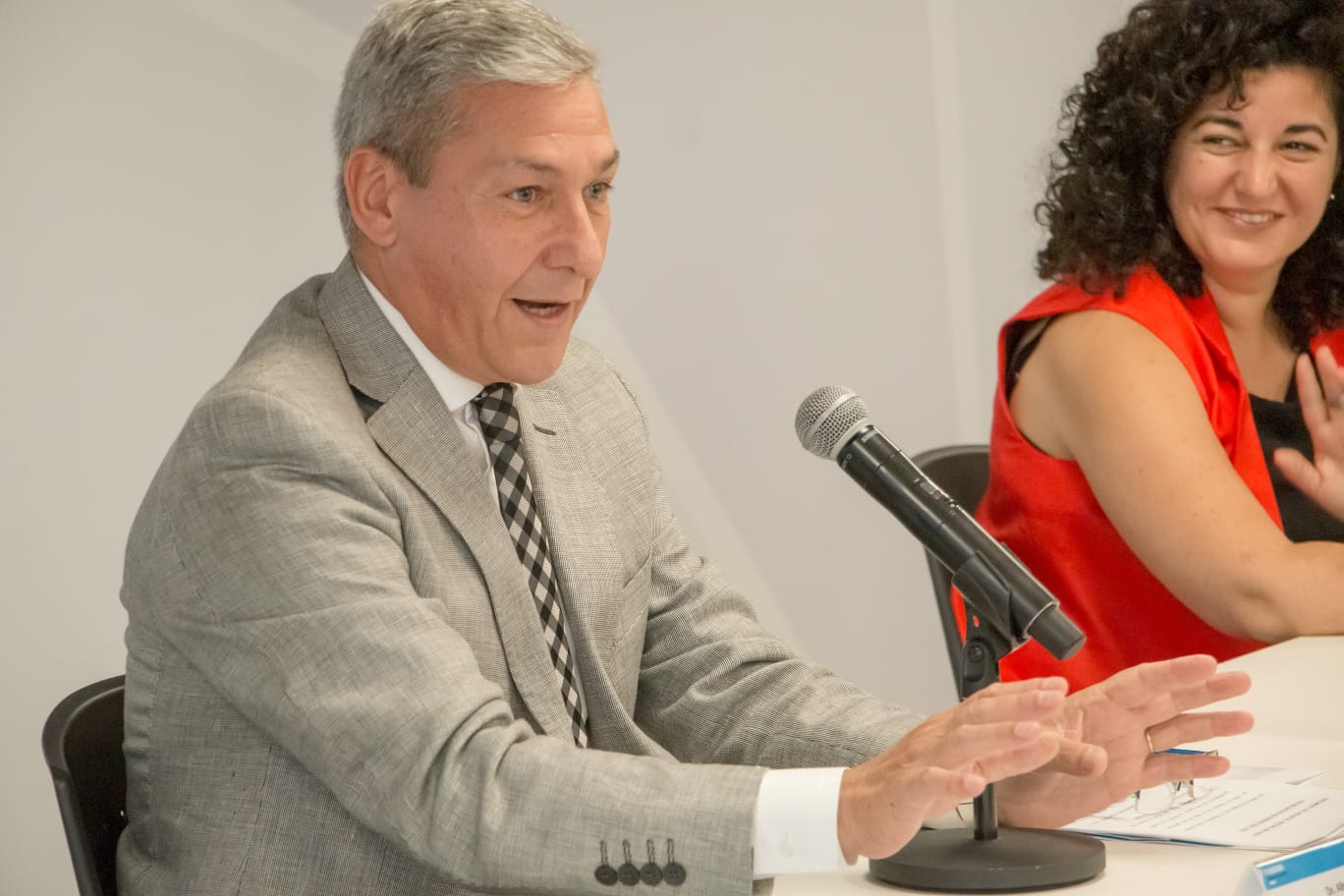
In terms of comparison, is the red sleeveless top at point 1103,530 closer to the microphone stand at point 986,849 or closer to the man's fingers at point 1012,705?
the microphone stand at point 986,849

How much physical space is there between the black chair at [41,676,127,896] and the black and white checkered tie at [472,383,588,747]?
44cm

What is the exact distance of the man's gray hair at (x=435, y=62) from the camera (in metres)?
1.60

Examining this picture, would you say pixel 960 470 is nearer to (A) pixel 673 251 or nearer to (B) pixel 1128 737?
(A) pixel 673 251

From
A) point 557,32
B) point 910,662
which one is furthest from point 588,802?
point 910,662

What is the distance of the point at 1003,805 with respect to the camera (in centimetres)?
148

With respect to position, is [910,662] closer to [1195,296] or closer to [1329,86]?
[1195,296]

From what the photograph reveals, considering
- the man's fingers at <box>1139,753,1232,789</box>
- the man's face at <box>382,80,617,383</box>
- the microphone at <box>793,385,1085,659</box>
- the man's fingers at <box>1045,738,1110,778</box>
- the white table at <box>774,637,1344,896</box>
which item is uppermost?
the man's face at <box>382,80,617,383</box>

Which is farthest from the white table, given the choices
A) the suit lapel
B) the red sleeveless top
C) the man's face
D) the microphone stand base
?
the man's face

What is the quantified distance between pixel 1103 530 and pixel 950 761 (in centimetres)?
131

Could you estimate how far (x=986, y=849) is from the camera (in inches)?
52.3

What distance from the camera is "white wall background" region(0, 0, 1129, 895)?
2.43 metres

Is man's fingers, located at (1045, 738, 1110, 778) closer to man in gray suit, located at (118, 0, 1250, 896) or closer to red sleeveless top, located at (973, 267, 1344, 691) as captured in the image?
man in gray suit, located at (118, 0, 1250, 896)

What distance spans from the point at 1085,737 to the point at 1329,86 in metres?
1.59

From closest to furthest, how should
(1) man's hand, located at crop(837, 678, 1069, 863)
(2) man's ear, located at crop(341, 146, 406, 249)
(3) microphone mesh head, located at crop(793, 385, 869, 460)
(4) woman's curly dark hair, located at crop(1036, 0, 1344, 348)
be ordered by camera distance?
(1) man's hand, located at crop(837, 678, 1069, 863) < (3) microphone mesh head, located at crop(793, 385, 869, 460) < (2) man's ear, located at crop(341, 146, 406, 249) < (4) woman's curly dark hair, located at crop(1036, 0, 1344, 348)
